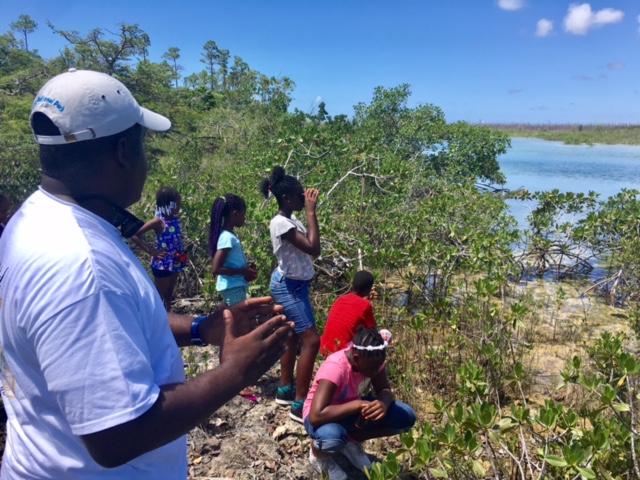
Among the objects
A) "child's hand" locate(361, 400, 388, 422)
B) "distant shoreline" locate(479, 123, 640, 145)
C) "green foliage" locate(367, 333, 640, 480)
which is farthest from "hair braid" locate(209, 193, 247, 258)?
"distant shoreline" locate(479, 123, 640, 145)

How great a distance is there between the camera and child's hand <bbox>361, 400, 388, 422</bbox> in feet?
8.76

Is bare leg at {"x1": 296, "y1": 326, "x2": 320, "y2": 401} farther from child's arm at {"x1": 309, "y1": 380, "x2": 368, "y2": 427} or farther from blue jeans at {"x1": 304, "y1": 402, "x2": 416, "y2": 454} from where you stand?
child's arm at {"x1": 309, "y1": 380, "x2": 368, "y2": 427}

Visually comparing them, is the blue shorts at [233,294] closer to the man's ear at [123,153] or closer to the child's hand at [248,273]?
the child's hand at [248,273]

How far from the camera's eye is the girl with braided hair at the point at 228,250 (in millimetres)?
3553

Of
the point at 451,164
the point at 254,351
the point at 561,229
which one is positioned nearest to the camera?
the point at 254,351

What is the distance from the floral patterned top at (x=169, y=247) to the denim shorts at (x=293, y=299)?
5.11 feet

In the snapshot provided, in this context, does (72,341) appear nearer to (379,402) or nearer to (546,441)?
(546,441)

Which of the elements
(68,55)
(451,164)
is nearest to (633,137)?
(451,164)

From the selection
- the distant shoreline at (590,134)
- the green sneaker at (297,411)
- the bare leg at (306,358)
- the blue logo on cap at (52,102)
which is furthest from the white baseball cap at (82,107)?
the distant shoreline at (590,134)

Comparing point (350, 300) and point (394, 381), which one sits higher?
point (350, 300)

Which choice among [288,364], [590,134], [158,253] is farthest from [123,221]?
[590,134]

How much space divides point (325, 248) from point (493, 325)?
2088 mm

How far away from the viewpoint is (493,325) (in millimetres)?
4047

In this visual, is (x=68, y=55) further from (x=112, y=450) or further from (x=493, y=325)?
(x=112, y=450)
